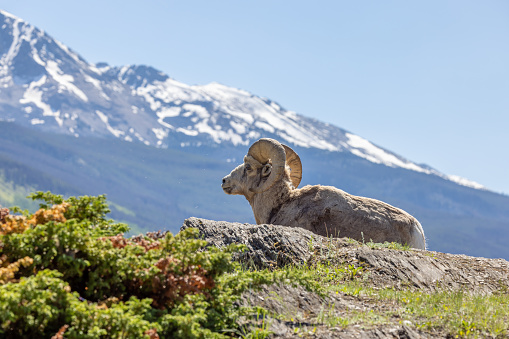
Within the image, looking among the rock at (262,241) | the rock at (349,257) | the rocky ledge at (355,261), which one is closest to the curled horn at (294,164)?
the rocky ledge at (355,261)

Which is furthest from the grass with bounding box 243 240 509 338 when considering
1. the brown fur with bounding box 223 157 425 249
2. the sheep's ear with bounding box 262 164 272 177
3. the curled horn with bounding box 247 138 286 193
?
the sheep's ear with bounding box 262 164 272 177

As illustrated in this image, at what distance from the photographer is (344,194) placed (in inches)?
594

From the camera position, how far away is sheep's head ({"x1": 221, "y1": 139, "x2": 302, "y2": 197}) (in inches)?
668

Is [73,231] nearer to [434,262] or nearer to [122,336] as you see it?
[122,336]

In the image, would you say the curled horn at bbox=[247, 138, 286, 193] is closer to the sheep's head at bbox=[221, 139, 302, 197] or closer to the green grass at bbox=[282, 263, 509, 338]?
the sheep's head at bbox=[221, 139, 302, 197]

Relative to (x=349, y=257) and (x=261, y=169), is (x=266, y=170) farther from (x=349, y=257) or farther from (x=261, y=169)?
(x=349, y=257)

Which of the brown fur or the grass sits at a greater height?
the brown fur

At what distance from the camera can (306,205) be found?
15.3m

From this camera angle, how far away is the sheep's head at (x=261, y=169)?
17.0 m

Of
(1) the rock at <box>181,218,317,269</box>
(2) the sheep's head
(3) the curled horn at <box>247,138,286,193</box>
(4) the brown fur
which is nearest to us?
(1) the rock at <box>181,218,317,269</box>

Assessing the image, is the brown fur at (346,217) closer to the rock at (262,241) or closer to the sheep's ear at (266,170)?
the sheep's ear at (266,170)

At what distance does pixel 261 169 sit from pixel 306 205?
109 inches

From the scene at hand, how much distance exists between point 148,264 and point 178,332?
0.77 meters

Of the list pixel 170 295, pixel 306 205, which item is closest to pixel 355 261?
pixel 306 205
